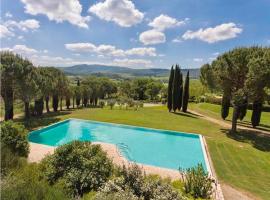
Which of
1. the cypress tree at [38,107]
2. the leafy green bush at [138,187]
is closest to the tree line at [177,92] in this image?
the cypress tree at [38,107]

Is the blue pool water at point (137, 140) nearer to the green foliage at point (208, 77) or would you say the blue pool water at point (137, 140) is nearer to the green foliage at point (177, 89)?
the green foliage at point (208, 77)

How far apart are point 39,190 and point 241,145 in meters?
14.4

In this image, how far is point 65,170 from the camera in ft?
26.0

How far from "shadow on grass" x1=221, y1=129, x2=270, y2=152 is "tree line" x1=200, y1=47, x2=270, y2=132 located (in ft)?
3.06

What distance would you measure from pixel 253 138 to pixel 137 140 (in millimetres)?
9396

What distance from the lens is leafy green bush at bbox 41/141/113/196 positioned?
7.32m

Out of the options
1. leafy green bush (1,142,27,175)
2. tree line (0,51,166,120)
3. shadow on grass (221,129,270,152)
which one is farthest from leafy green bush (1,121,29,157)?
shadow on grass (221,129,270,152)

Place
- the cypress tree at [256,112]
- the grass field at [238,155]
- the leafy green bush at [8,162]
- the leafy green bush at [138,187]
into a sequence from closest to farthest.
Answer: the leafy green bush at [138,187]
the leafy green bush at [8,162]
the grass field at [238,155]
the cypress tree at [256,112]

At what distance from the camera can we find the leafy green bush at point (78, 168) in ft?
24.0

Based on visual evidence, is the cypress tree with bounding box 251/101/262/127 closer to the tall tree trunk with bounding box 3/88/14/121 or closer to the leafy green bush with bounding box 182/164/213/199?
the leafy green bush with bounding box 182/164/213/199

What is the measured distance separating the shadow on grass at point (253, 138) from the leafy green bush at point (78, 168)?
1207 cm

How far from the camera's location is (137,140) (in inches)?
707

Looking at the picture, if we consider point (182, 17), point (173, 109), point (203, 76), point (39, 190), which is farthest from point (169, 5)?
point (173, 109)

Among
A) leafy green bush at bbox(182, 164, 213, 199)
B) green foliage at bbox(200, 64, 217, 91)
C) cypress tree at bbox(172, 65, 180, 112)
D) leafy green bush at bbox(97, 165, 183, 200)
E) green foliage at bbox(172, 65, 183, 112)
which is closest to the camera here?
leafy green bush at bbox(97, 165, 183, 200)
